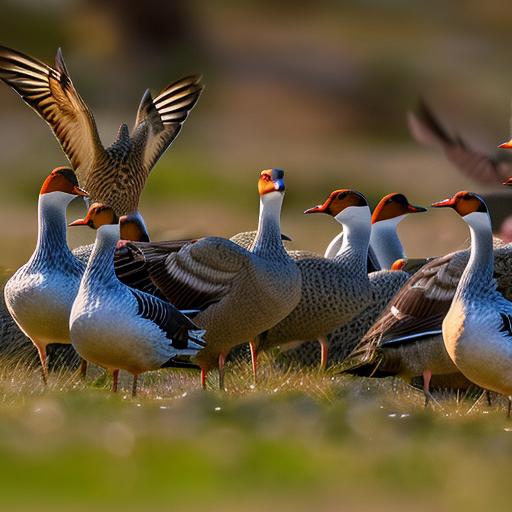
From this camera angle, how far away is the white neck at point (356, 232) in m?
10.2

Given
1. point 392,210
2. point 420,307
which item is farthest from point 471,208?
point 392,210

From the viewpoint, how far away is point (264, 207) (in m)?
9.29

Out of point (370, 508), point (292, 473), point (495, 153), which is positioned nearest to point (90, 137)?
point (495, 153)

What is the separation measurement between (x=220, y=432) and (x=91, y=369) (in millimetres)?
3890

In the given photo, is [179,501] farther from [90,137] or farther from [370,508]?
[90,137]

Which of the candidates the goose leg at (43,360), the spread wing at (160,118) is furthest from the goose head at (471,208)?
the spread wing at (160,118)

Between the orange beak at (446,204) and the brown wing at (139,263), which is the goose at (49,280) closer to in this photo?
the brown wing at (139,263)

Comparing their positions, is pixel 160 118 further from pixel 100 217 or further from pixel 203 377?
pixel 100 217

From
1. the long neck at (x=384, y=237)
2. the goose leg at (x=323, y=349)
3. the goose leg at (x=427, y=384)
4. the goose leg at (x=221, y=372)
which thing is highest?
the long neck at (x=384, y=237)

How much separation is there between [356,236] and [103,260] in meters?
2.84

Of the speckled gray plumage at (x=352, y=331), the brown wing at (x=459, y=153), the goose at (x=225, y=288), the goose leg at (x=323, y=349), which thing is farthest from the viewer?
the brown wing at (x=459, y=153)

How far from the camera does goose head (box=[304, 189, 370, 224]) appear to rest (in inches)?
412

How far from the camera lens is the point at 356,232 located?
10375mm

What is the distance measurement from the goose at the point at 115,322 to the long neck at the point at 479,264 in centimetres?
175
